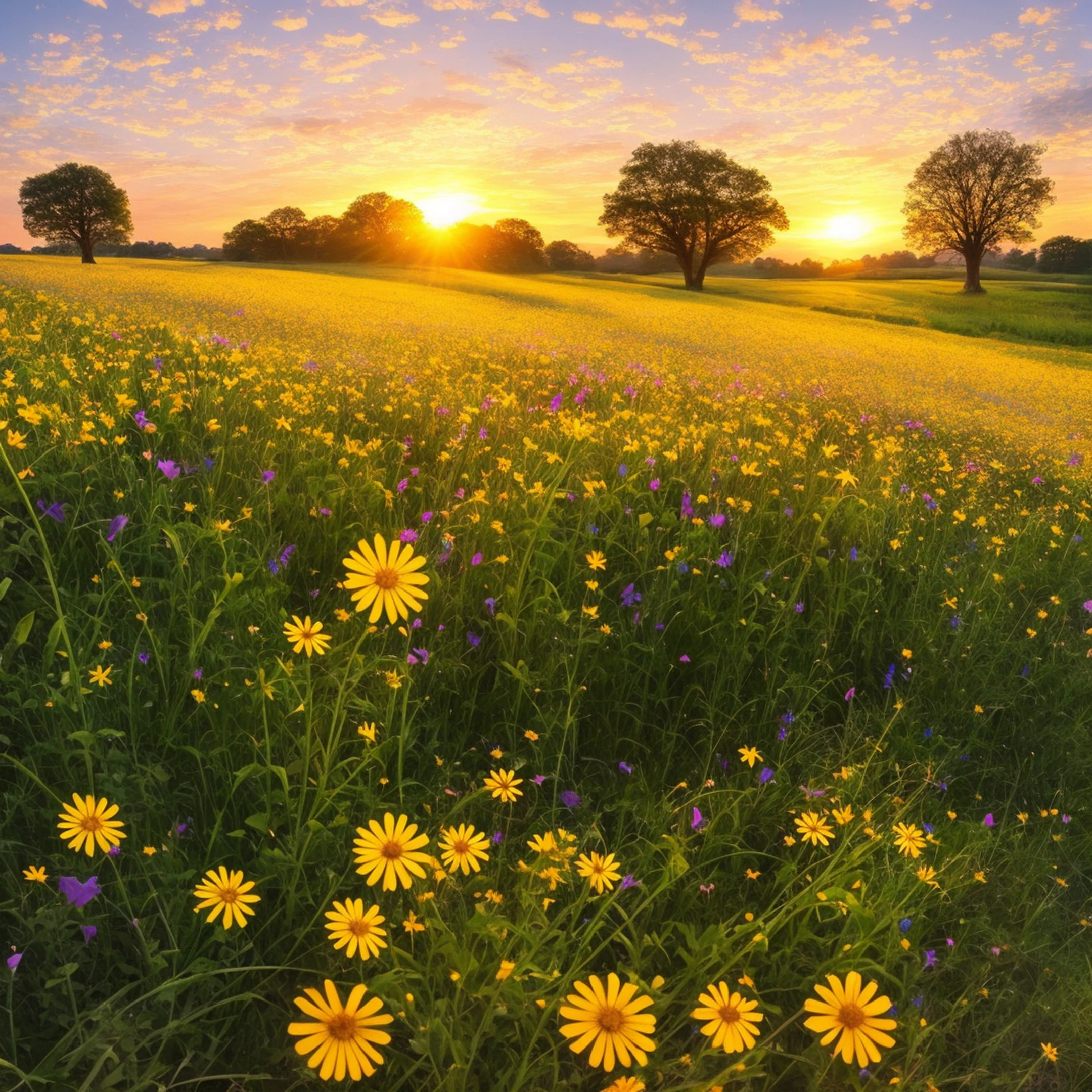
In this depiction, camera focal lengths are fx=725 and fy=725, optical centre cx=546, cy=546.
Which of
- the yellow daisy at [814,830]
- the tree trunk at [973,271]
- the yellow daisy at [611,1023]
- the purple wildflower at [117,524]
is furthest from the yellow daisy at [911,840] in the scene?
the tree trunk at [973,271]

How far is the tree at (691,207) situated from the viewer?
49.1 m

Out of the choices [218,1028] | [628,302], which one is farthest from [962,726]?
[628,302]

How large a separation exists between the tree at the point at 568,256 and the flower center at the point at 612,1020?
280 ft

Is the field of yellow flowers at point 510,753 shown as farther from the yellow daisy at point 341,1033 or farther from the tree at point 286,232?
the tree at point 286,232

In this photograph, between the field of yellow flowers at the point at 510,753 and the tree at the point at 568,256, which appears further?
the tree at the point at 568,256

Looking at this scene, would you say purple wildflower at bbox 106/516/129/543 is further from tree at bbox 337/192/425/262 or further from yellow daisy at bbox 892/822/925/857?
tree at bbox 337/192/425/262

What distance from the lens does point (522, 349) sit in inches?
373

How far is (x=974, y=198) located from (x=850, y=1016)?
58960 millimetres

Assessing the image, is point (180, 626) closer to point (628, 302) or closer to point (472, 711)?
point (472, 711)

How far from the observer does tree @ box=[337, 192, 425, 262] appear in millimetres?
69062

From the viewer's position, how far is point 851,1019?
1.08 m

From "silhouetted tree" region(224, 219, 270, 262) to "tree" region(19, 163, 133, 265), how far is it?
550 inches

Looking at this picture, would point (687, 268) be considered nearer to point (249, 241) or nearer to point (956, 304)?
point (956, 304)

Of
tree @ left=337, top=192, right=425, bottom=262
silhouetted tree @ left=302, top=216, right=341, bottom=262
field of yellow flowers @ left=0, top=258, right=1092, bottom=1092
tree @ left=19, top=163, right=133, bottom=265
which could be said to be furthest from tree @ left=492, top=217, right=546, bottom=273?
field of yellow flowers @ left=0, top=258, right=1092, bottom=1092
